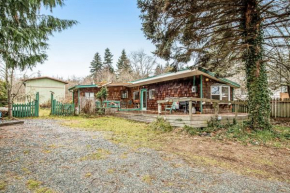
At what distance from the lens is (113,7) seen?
44.8 feet

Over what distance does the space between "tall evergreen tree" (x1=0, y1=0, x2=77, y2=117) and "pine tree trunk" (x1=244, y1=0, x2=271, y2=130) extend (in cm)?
684

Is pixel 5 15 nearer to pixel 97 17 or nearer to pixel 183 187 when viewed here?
pixel 183 187

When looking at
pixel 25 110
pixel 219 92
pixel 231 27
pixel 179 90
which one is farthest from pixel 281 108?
pixel 25 110

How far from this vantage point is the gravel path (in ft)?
7.24

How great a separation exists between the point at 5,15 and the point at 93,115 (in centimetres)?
809

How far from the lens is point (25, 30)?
181 inches

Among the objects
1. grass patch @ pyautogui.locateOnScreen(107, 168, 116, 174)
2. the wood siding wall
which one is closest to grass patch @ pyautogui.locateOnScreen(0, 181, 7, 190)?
grass patch @ pyautogui.locateOnScreen(107, 168, 116, 174)

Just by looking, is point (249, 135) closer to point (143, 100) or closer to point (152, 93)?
point (152, 93)

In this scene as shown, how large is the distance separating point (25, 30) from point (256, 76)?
26.1 ft

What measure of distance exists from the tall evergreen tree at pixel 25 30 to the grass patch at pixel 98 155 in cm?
374

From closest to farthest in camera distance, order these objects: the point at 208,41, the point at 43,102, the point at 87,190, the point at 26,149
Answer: the point at 87,190
the point at 26,149
the point at 208,41
the point at 43,102

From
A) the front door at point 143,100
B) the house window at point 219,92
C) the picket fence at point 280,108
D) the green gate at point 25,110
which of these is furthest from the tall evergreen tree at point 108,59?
the picket fence at point 280,108

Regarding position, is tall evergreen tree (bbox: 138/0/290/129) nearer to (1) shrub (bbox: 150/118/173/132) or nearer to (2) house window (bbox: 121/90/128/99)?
(1) shrub (bbox: 150/118/173/132)

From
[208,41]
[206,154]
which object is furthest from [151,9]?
[206,154]
